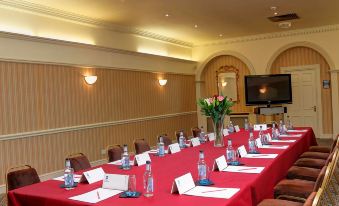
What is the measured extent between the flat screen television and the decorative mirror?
0.97 metres

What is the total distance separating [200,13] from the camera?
7.58 m

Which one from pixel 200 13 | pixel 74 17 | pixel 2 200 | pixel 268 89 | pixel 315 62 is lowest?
pixel 2 200

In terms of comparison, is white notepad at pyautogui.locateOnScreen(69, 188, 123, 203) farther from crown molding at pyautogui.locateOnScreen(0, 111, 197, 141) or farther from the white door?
the white door

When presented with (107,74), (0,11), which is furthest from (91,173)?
(107,74)

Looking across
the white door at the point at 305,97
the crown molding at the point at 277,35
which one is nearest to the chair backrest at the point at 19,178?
the crown molding at the point at 277,35

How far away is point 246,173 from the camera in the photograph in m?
3.04

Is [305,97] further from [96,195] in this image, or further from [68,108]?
[96,195]

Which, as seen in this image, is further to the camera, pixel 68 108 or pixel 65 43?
pixel 68 108

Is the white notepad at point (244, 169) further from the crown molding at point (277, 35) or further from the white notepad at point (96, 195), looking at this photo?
the crown molding at point (277, 35)

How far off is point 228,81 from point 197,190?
9159mm

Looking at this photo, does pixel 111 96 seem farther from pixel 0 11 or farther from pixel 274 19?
pixel 274 19

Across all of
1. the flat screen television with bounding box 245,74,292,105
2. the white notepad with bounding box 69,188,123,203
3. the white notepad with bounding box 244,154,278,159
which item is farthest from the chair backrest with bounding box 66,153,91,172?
the flat screen television with bounding box 245,74,292,105

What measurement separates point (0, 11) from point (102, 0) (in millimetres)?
1638

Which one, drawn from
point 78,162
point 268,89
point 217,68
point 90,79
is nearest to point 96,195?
point 78,162
